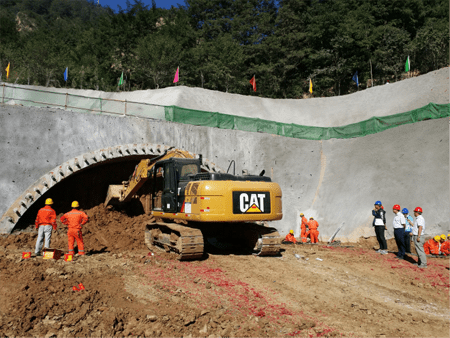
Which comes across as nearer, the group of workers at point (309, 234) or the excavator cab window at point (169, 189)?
the excavator cab window at point (169, 189)

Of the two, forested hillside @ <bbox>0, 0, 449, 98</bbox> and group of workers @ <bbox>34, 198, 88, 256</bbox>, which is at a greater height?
forested hillside @ <bbox>0, 0, 449, 98</bbox>

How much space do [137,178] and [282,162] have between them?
34.7 ft

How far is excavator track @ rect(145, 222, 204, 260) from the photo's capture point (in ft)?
30.9

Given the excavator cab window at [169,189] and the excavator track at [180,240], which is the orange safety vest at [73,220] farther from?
the excavator cab window at [169,189]

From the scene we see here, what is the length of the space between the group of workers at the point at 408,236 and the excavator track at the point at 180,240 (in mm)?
7093

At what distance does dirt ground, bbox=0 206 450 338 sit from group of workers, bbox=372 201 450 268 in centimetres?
62

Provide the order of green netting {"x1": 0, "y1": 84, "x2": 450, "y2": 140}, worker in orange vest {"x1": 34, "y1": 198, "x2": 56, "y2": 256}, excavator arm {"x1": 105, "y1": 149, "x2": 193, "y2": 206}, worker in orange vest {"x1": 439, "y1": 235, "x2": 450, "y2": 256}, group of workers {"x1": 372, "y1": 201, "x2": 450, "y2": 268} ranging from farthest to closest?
green netting {"x1": 0, "y1": 84, "x2": 450, "y2": 140}, worker in orange vest {"x1": 439, "y1": 235, "x2": 450, "y2": 256}, excavator arm {"x1": 105, "y1": 149, "x2": 193, "y2": 206}, group of workers {"x1": 372, "y1": 201, "x2": 450, "y2": 268}, worker in orange vest {"x1": 34, "y1": 198, "x2": 56, "y2": 256}

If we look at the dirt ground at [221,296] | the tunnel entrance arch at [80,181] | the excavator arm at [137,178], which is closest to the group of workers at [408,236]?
the dirt ground at [221,296]

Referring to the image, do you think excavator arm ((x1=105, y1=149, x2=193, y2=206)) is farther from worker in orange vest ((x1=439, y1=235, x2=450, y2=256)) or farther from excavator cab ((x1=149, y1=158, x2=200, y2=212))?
worker in orange vest ((x1=439, y1=235, x2=450, y2=256))

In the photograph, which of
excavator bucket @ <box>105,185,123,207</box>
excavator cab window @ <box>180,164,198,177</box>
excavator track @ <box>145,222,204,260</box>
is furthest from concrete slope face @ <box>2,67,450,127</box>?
excavator track @ <box>145,222,204,260</box>

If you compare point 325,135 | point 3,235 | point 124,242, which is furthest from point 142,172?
point 325,135

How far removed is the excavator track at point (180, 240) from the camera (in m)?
9.41

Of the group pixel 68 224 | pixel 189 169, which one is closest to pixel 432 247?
pixel 189 169

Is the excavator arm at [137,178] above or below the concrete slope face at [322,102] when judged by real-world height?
below
